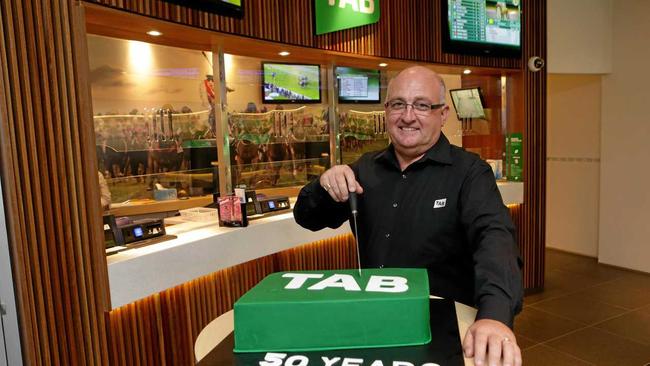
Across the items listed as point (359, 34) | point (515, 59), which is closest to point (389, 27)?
point (359, 34)

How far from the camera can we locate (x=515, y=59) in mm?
5094

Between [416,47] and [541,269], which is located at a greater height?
[416,47]

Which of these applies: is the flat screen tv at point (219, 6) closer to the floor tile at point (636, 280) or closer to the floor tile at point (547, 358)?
the floor tile at point (547, 358)

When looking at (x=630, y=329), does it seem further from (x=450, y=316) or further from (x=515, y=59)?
(x=450, y=316)

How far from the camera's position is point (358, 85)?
14.7ft

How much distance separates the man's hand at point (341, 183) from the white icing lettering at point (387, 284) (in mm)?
381

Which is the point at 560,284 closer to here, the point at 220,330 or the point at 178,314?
the point at 178,314

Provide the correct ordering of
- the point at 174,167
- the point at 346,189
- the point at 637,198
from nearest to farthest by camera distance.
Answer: the point at 346,189 < the point at 174,167 < the point at 637,198

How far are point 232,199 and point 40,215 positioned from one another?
118 centimetres

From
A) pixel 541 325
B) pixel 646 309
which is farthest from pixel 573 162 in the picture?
pixel 541 325

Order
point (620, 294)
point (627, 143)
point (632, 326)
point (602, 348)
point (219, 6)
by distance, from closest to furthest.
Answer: point (219, 6), point (602, 348), point (632, 326), point (620, 294), point (627, 143)

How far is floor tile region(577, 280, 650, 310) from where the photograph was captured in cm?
494

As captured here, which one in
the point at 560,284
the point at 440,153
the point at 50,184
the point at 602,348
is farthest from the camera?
the point at 560,284

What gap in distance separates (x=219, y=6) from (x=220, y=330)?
210 cm
